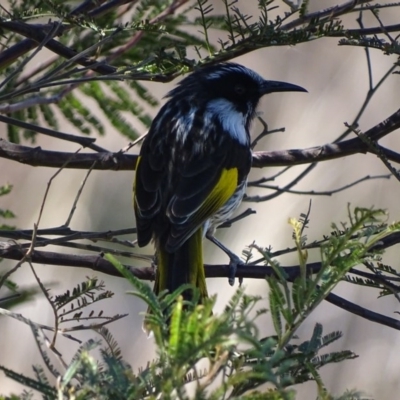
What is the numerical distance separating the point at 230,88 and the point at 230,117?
0.81 feet

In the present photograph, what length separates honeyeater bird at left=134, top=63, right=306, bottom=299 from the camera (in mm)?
4316

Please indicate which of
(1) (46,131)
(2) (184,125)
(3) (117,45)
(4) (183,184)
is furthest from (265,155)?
(1) (46,131)

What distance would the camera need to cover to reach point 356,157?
328 inches

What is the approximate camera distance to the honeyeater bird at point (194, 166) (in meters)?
4.32

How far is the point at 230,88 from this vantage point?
539cm

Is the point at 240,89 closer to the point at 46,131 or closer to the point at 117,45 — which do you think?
the point at 117,45

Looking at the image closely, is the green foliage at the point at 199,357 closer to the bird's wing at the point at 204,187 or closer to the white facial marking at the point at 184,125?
the bird's wing at the point at 204,187

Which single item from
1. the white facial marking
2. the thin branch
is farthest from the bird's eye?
the thin branch

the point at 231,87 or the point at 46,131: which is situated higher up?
the point at 231,87

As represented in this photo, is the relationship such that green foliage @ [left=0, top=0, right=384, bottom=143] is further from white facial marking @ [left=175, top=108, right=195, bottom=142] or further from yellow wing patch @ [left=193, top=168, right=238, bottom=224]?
yellow wing patch @ [left=193, top=168, right=238, bottom=224]

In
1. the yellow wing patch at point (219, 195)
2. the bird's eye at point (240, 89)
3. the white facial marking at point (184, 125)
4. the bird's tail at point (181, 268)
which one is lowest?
the bird's tail at point (181, 268)

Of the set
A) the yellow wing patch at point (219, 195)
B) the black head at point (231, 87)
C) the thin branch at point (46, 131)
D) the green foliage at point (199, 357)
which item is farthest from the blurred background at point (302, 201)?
the green foliage at point (199, 357)

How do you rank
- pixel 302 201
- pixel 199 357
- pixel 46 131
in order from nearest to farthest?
pixel 199 357
pixel 46 131
pixel 302 201

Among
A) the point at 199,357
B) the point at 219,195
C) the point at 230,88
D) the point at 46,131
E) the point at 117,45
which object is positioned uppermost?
the point at 230,88
